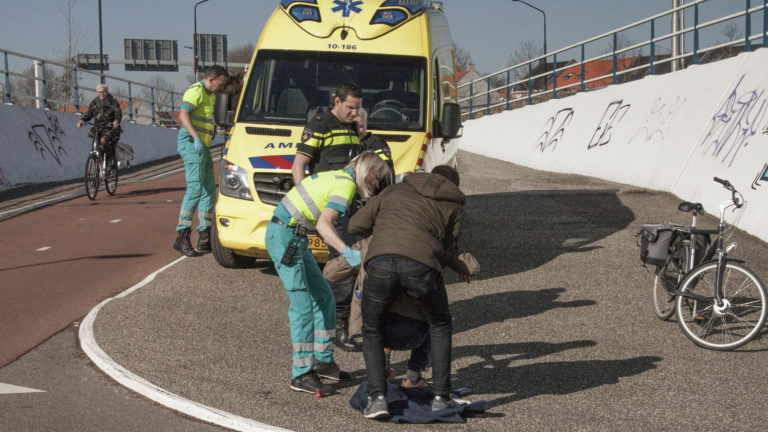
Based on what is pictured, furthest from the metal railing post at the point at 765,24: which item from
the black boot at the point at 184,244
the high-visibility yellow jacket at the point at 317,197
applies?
the high-visibility yellow jacket at the point at 317,197

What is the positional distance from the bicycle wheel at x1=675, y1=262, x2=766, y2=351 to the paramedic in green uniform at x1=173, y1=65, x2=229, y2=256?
5.48m

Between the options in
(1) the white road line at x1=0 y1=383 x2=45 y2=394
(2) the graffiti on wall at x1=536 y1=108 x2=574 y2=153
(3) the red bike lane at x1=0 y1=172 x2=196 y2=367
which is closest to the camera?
(1) the white road line at x1=0 y1=383 x2=45 y2=394

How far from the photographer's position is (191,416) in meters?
5.11

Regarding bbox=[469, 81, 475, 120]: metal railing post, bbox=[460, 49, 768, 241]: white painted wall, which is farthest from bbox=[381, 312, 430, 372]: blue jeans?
bbox=[469, 81, 475, 120]: metal railing post

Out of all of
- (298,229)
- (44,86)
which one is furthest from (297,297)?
(44,86)

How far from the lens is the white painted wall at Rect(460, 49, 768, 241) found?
454 inches

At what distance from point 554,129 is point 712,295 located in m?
15.5

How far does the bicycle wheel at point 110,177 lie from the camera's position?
631 inches

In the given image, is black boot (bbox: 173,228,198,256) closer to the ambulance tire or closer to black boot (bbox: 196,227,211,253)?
black boot (bbox: 196,227,211,253)

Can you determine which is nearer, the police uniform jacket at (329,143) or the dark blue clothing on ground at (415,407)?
the dark blue clothing on ground at (415,407)

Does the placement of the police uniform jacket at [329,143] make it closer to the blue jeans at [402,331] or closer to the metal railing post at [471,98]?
the blue jeans at [402,331]

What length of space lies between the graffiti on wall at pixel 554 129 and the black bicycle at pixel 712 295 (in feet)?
45.1

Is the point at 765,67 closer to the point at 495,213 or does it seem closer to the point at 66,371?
the point at 495,213

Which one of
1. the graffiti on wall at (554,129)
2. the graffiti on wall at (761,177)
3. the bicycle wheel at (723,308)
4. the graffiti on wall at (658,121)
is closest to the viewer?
the bicycle wheel at (723,308)
